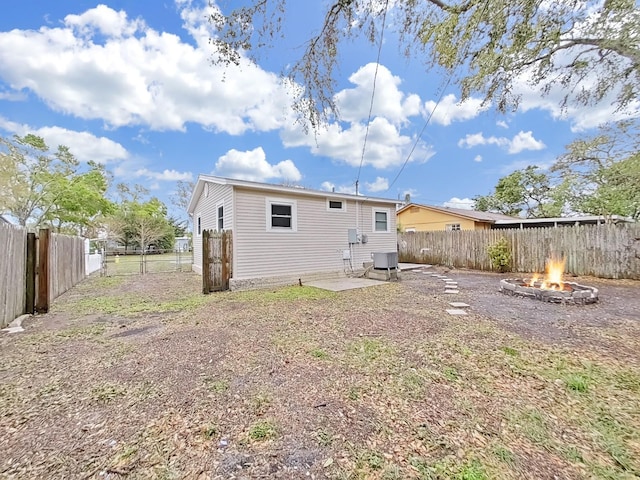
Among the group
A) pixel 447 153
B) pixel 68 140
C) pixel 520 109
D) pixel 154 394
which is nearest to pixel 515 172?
pixel 447 153

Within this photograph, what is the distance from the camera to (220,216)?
9.07 meters

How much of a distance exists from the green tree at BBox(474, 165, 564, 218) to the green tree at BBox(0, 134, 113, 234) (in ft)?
110

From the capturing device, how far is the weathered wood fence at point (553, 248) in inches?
348

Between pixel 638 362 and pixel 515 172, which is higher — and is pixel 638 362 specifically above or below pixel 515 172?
below

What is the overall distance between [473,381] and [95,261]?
15.7m

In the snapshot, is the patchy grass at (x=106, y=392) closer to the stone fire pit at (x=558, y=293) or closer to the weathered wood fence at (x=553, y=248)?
the stone fire pit at (x=558, y=293)

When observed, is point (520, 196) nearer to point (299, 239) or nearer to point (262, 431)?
point (299, 239)

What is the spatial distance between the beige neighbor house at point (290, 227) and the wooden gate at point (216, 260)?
0.17 m

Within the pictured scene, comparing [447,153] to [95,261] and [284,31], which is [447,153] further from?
[95,261]

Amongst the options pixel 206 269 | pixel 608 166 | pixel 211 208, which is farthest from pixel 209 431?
pixel 608 166

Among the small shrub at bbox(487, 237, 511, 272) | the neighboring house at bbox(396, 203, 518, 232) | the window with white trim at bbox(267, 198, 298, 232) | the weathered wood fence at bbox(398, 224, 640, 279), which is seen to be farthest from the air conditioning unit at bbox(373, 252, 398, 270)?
the neighboring house at bbox(396, 203, 518, 232)

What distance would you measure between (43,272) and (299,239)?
597 cm

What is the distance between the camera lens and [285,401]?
2.41 metres

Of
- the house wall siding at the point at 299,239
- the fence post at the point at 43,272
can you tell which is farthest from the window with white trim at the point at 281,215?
the fence post at the point at 43,272
